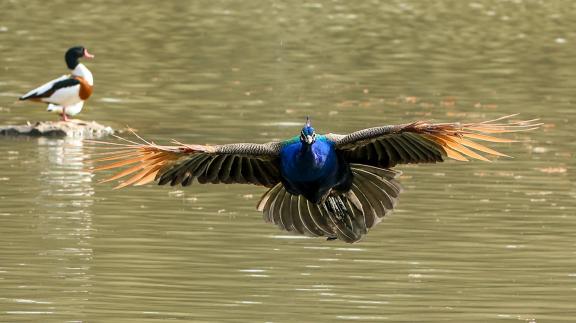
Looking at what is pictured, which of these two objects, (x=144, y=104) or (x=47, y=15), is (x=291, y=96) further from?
(x=47, y=15)

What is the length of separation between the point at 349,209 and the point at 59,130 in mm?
10960

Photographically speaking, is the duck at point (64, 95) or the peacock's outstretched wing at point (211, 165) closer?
the peacock's outstretched wing at point (211, 165)

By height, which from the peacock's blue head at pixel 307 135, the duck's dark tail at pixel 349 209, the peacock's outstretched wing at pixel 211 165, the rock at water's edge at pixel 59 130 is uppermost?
the peacock's blue head at pixel 307 135

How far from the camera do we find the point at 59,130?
21859 millimetres

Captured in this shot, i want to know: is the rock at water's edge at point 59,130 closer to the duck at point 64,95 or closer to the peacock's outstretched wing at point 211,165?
the duck at point 64,95

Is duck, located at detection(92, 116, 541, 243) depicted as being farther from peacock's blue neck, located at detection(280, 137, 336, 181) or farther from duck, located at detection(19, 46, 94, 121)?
duck, located at detection(19, 46, 94, 121)

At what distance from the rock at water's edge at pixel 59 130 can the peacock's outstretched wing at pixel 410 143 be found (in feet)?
34.7

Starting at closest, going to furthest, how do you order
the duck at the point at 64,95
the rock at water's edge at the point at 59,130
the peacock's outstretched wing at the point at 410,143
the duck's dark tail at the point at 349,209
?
the peacock's outstretched wing at the point at 410,143 → the duck's dark tail at the point at 349,209 → the rock at water's edge at the point at 59,130 → the duck at the point at 64,95

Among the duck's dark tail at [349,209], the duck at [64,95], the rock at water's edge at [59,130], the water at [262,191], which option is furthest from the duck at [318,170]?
the duck at [64,95]

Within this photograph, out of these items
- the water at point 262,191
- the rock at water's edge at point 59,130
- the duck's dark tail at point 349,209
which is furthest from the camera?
the rock at water's edge at point 59,130

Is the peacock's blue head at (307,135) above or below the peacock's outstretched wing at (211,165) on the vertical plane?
above

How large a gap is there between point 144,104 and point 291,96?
91.6 inches

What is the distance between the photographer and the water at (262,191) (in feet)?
41.7

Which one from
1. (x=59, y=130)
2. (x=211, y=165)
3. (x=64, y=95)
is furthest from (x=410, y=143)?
(x=64, y=95)
